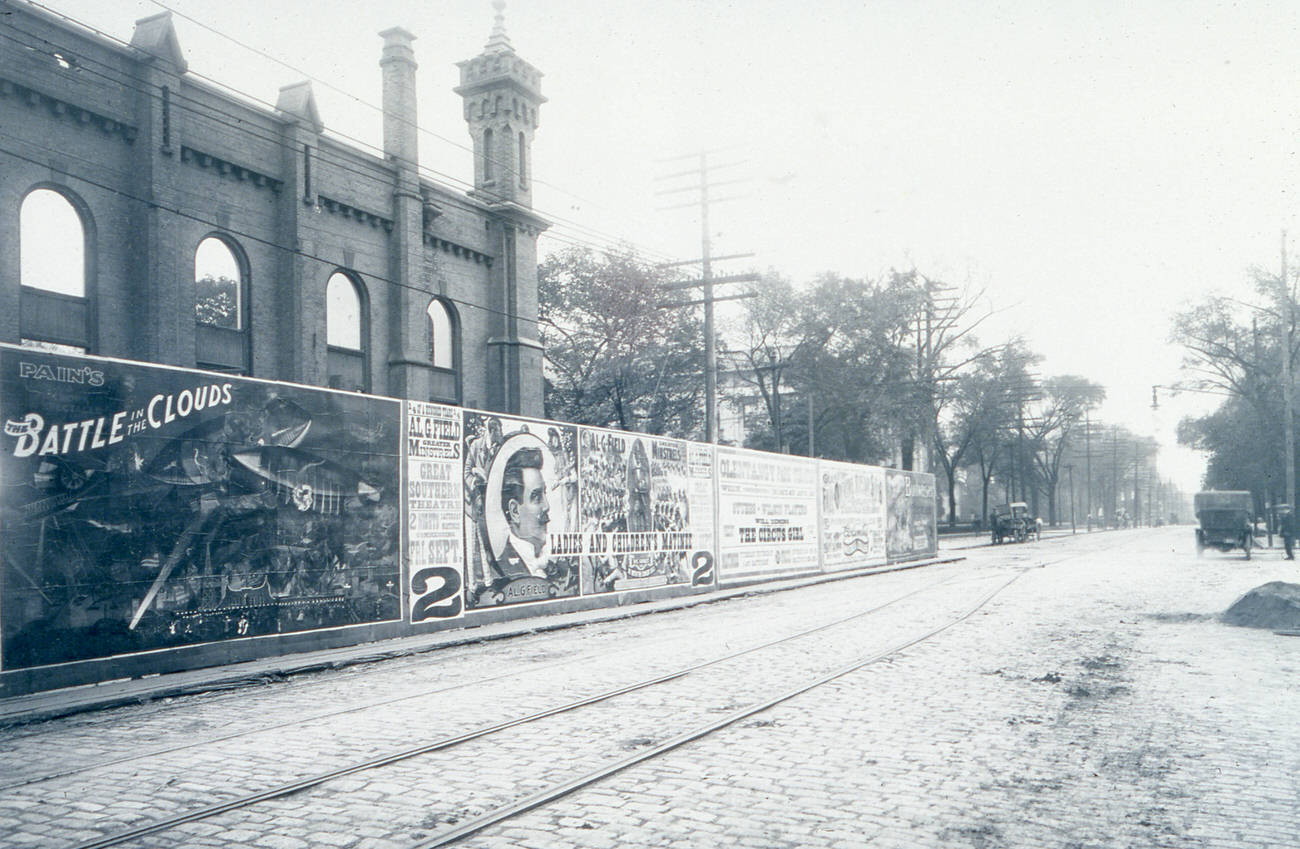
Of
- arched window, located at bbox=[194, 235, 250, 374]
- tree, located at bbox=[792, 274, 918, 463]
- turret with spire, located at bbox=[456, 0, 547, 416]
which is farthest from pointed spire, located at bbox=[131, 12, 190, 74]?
tree, located at bbox=[792, 274, 918, 463]

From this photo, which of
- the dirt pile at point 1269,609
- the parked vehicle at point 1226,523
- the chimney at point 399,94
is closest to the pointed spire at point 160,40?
the chimney at point 399,94

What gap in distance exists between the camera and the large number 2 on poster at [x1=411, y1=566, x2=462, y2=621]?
14.3 m

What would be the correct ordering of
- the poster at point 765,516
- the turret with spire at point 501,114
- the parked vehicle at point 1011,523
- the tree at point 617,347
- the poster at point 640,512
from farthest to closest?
the parked vehicle at point 1011,523
the tree at point 617,347
the turret with spire at point 501,114
the poster at point 765,516
the poster at point 640,512

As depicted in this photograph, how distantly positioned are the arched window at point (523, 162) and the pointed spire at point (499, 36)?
2.71 meters

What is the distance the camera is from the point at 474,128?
32.0 meters

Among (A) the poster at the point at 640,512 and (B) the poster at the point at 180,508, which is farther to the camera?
(A) the poster at the point at 640,512

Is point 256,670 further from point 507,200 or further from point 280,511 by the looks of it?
point 507,200

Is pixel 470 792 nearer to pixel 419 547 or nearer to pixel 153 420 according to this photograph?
pixel 153 420

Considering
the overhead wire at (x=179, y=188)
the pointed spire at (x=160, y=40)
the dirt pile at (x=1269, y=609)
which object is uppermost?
the pointed spire at (x=160, y=40)

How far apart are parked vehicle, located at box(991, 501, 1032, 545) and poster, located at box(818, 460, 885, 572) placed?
21.8m

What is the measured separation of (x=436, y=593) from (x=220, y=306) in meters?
11.5

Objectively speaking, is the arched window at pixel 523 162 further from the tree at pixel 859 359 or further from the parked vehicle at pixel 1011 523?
the parked vehicle at pixel 1011 523

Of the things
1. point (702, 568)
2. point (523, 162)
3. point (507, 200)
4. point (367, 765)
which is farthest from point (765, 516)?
point (367, 765)

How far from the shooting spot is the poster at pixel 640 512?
1856 cm
